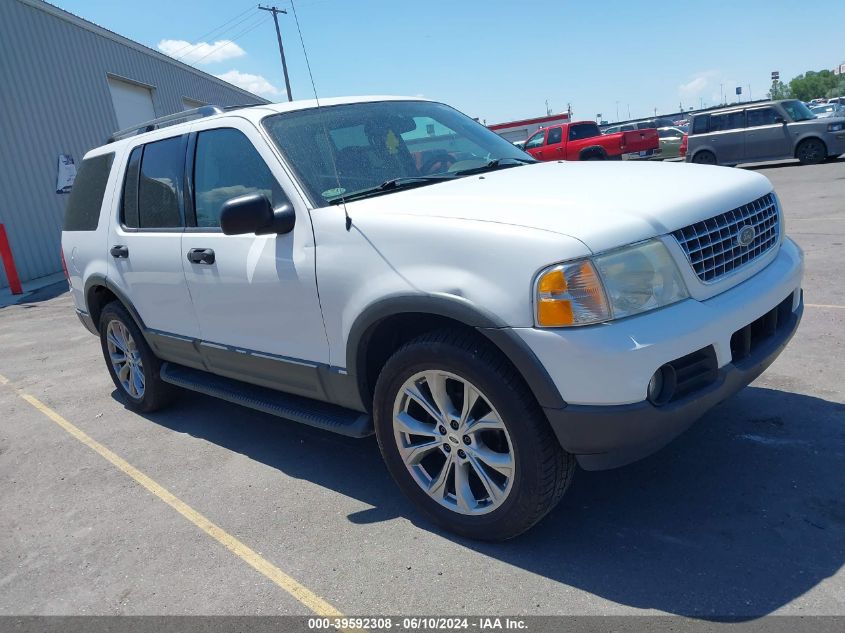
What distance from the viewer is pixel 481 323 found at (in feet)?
8.63

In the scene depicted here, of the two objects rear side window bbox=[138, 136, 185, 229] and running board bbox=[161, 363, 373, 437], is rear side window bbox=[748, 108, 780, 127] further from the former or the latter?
running board bbox=[161, 363, 373, 437]

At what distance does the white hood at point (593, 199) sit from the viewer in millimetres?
2582

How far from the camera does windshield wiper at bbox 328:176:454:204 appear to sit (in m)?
3.34

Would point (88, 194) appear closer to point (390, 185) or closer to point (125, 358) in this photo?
point (125, 358)

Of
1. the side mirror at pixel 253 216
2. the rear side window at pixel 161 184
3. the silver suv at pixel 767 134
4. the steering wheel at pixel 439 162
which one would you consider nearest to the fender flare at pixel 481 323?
the side mirror at pixel 253 216

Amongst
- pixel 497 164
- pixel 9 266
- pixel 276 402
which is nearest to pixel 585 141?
pixel 9 266

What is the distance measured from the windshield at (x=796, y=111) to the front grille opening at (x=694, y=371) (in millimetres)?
18374

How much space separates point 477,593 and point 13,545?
8.09ft

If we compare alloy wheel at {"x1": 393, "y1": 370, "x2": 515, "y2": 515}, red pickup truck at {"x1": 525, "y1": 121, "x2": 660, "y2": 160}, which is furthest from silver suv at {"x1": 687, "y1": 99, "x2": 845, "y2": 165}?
alloy wheel at {"x1": 393, "y1": 370, "x2": 515, "y2": 515}

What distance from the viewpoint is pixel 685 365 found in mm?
2586

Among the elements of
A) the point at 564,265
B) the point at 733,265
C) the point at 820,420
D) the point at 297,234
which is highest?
the point at 297,234

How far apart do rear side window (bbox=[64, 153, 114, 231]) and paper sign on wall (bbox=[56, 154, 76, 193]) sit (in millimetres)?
11368

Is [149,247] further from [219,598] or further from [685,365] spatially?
[685,365]

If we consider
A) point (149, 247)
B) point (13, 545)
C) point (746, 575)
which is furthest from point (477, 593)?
point (149, 247)
